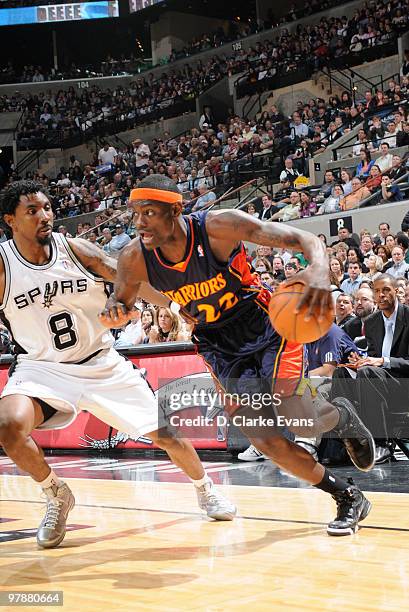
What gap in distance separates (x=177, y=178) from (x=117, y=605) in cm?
1803

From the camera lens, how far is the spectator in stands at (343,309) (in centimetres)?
804

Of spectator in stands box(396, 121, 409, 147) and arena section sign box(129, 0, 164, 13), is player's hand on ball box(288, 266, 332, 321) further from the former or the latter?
arena section sign box(129, 0, 164, 13)

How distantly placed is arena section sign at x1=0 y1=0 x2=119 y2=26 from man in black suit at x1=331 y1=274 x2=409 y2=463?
26415mm

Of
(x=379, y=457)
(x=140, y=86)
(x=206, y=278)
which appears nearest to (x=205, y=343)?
(x=206, y=278)

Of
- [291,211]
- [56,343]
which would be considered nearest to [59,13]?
[291,211]

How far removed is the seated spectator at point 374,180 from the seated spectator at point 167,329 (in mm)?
5547

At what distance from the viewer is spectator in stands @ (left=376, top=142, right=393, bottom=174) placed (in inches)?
547

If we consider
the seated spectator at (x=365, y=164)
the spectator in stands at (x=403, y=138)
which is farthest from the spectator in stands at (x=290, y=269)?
the spectator in stands at (x=403, y=138)

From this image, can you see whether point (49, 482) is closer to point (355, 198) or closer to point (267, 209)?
point (355, 198)

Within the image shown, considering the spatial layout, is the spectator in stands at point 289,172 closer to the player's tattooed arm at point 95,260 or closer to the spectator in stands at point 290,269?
the spectator in stands at point 290,269

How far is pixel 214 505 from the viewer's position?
15.8 feet

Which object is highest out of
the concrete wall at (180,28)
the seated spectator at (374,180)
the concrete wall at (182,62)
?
the concrete wall at (180,28)

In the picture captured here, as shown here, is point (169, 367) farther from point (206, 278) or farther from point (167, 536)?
point (206, 278)

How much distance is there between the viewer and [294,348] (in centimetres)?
409
